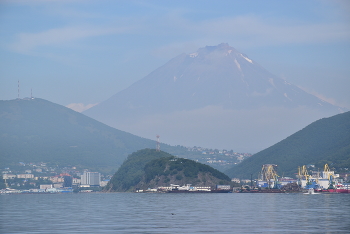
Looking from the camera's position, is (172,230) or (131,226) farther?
(131,226)

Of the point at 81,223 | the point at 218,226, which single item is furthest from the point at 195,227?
the point at 81,223

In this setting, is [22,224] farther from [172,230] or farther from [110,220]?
[172,230]

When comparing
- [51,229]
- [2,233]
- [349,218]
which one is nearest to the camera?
[2,233]

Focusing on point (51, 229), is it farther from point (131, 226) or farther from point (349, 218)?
point (349, 218)

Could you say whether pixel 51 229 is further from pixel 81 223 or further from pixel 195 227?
pixel 195 227

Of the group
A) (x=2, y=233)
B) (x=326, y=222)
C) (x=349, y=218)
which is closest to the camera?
(x=2, y=233)

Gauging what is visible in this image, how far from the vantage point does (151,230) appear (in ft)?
225

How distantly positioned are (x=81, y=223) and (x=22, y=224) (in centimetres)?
762

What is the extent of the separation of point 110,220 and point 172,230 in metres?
18.2

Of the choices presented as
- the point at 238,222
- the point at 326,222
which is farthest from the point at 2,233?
the point at 326,222

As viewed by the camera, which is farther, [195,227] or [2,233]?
[195,227]

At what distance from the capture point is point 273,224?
74.3 m

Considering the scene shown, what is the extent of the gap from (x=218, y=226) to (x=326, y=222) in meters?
14.8

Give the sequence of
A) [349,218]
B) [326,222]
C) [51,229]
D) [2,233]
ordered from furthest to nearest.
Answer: [349,218], [326,222], [51,229], [2,233]
